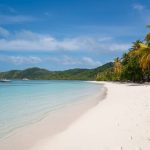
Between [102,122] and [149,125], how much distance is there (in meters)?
2.10

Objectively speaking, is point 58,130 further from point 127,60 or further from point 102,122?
point 127,60

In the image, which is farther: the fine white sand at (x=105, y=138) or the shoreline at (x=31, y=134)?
the shoreline at (x=31, y=134)

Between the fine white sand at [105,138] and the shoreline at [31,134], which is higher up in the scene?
the fine white sand at [105,138]

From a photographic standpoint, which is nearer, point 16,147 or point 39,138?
point 16,147

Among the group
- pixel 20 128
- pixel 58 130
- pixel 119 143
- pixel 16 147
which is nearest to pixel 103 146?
pixel 119 143

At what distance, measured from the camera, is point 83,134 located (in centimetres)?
887

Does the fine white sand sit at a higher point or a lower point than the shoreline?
higher

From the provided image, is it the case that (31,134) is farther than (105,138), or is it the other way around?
(31,134)

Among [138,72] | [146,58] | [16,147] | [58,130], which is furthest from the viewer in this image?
[138,72]

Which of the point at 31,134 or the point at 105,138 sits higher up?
the point at 105,138

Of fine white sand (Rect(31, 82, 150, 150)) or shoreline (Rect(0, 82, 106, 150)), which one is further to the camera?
shoreline (Rect(0, 82, 106, 150))

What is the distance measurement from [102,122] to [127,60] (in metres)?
65.2

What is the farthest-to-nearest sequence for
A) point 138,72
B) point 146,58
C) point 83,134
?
point 138,72
point 146,58
point 83,134

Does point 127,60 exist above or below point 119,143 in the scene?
above
